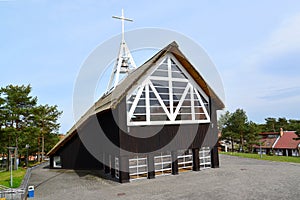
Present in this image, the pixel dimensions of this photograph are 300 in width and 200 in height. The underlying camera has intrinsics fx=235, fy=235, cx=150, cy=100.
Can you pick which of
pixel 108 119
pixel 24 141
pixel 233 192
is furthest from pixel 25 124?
pixel 233 192

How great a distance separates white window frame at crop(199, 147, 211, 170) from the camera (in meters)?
16.5

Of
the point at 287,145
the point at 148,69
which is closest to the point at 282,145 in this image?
the point at 287,145

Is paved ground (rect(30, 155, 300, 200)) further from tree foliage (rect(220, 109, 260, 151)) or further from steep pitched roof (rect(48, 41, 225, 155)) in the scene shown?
tree foliage (rect(220, 109, 260, 151))

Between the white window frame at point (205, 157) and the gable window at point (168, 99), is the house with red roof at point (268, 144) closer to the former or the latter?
the white window frame at point (205, 157)

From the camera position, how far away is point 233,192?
10055 millimetres

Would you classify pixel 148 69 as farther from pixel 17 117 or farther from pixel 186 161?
pixel 17 117

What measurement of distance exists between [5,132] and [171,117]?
533 inches

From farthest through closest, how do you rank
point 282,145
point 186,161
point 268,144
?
point 268,144 → point 282,145 → point 186,161

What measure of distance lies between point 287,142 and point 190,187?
41492 mm

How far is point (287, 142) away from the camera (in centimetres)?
4478

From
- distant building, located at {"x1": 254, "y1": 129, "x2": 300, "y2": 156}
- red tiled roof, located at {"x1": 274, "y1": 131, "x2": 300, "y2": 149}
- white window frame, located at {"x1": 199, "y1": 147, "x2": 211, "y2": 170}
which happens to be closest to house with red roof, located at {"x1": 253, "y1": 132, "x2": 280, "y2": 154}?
distant building, located at {"x1": 254, "y1": 129, "x2": 300, "y2": 156}

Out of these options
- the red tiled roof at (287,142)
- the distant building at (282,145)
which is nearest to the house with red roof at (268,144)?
the distant building at (282,145)

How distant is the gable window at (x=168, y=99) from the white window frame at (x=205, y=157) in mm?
2119

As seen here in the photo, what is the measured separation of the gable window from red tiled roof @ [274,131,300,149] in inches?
1399
